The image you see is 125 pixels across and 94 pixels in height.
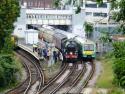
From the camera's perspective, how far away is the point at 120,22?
13.7 m

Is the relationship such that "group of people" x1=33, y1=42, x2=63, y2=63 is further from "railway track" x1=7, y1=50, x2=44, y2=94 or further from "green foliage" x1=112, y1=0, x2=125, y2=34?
"green foliage" x1=112, y1=0, x2=125, y2=34

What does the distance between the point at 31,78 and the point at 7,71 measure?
9.73 feet

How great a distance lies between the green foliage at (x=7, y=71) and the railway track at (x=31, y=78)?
2.62 ft

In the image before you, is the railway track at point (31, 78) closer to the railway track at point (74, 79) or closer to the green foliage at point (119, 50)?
the railway track at point (74, 79)

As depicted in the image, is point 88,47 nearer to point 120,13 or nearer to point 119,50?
point 119,50

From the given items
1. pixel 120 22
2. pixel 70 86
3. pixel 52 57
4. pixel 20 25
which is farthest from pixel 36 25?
pixel 120 22

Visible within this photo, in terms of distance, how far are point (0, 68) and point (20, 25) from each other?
34830mm

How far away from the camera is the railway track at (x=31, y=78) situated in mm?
26797

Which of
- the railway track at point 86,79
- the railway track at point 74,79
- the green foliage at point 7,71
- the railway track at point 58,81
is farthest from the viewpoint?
the green foliage at point 7,71

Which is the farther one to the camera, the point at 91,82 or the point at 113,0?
the point at 91,82

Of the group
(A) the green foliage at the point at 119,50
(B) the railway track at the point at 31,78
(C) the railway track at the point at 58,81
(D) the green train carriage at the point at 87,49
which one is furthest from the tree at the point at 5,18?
(A) the green foliage at the point at 119,50

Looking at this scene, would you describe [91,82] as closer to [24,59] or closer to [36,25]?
[24,59]

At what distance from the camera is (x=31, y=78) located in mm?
30719

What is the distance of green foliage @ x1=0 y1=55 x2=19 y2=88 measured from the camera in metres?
27.6
